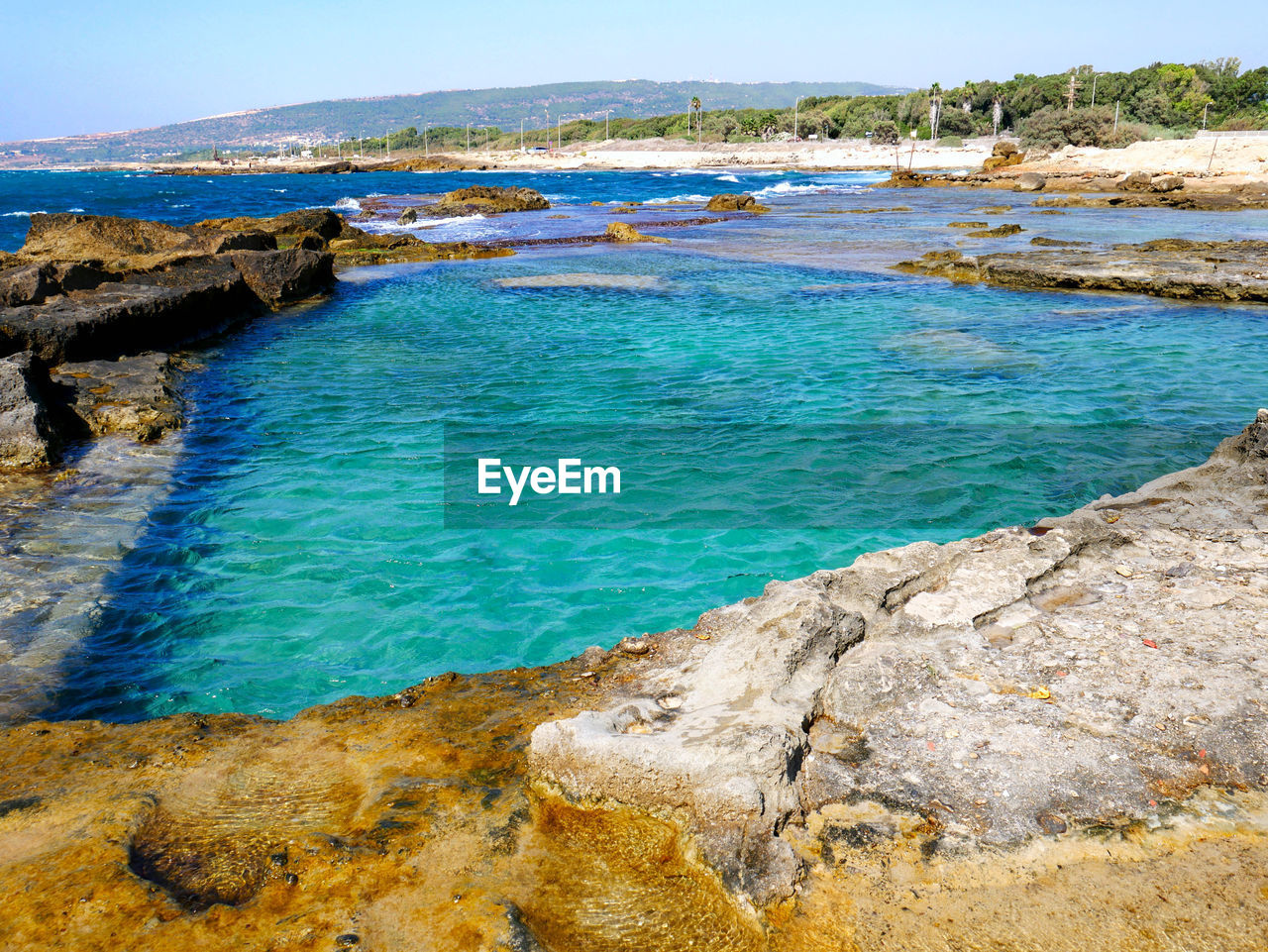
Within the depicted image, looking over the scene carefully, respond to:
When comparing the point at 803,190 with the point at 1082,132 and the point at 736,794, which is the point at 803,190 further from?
the point at 736,794

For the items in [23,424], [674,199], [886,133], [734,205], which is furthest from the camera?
[886,133]

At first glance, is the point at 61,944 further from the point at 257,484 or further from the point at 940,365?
the point at 940,365

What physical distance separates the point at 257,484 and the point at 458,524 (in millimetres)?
2292

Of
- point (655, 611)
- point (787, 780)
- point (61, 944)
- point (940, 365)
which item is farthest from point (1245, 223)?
point (61, 944)

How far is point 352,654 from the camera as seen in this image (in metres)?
5.11

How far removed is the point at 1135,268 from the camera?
17.3m

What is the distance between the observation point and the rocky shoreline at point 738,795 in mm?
2506

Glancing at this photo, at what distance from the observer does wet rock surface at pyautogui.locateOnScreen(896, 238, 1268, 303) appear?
52.9ft

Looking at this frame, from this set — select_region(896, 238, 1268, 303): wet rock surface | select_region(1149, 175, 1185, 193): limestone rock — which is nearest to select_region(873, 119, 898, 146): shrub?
select_region(1149, 175, 1185, 193): limestone rock

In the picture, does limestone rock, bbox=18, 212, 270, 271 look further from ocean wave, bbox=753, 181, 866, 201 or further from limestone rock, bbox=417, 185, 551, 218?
ocean wave, bbox=753, 181, 866, 201

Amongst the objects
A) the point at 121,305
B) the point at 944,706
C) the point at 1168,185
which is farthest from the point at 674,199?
the point at 944,706

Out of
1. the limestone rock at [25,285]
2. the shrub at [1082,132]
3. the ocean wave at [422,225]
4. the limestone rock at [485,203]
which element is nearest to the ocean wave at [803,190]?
the limestone rock at [485,203]

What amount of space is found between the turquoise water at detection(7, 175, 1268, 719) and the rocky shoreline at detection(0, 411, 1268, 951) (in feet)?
4.11

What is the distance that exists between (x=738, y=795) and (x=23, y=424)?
7.88 meters
